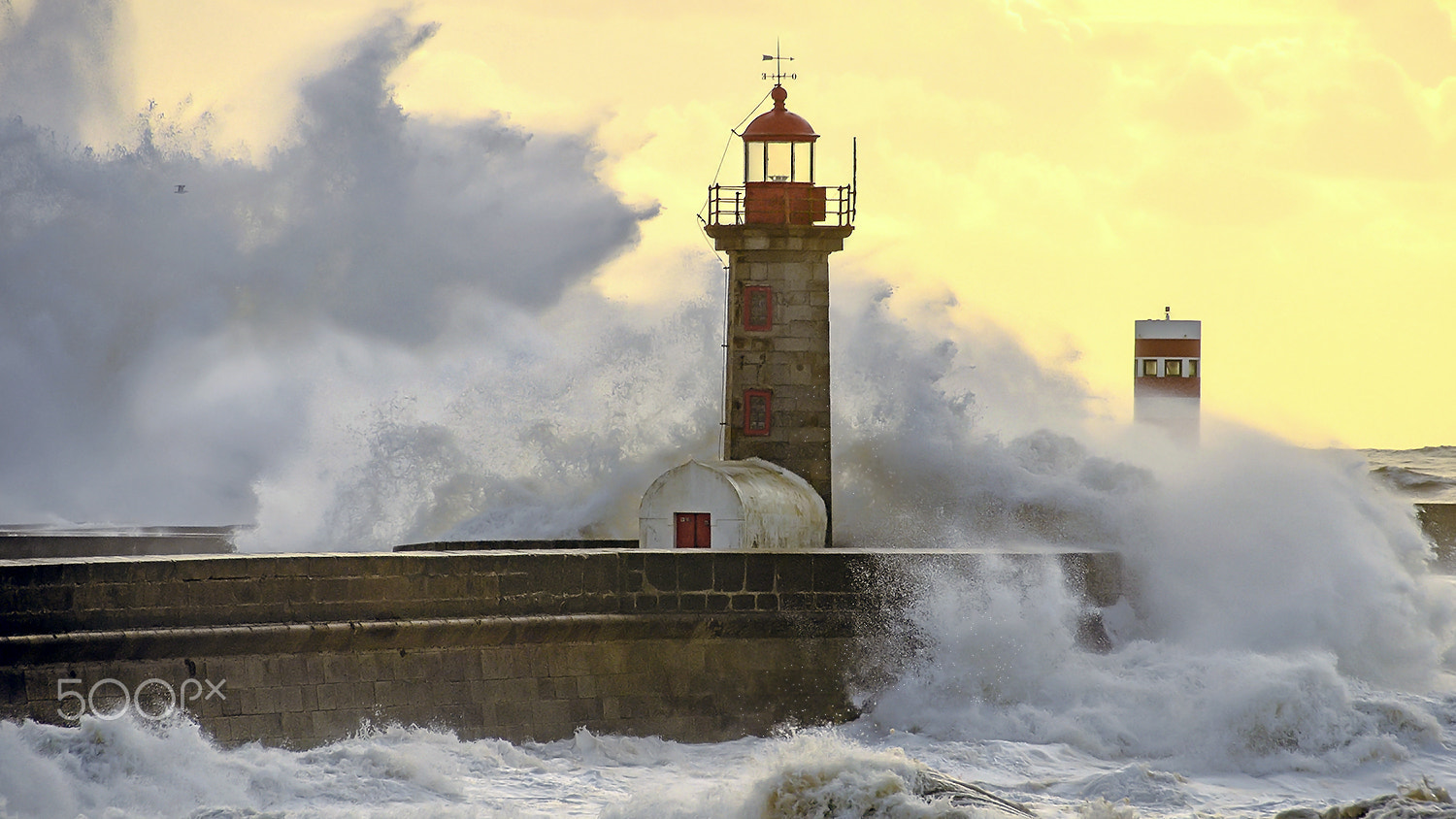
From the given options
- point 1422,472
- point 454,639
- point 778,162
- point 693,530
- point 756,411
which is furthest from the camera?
point 1422,472

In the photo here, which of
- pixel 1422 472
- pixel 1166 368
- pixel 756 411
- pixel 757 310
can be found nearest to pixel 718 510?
pixel 756 411

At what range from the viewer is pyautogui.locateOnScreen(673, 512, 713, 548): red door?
13062mm

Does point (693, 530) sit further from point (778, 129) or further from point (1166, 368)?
point (1166, 368)

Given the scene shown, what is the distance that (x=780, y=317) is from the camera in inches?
557

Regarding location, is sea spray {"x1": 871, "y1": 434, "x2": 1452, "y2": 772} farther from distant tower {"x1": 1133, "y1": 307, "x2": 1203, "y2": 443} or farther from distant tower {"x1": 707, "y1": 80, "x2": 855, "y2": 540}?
distant tower {"x1": 1133, "y1": 307, "x2": 1203, "y2": 443}

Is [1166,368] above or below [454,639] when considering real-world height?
above

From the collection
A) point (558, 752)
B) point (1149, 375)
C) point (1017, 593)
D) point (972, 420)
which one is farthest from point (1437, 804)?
point (1149, 375)

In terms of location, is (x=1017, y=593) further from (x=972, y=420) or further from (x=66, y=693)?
(x=66, y=693)

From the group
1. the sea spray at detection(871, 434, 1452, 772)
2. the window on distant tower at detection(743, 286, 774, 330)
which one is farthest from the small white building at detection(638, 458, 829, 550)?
the sea spray at detection(871, 434, 1452, 772)

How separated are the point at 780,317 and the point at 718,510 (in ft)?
6.25

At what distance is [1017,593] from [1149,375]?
809 centimetres
